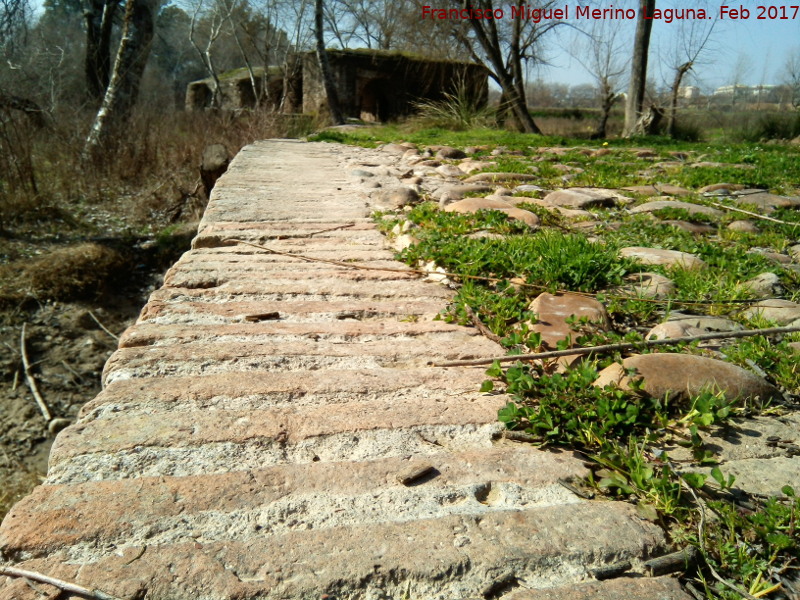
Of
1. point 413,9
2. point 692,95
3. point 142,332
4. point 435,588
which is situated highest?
point 413,9

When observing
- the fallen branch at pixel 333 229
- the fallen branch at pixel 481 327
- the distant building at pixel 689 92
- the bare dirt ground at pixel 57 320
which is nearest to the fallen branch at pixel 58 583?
the fallen branch at pixel 481 327

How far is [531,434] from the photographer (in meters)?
1.31

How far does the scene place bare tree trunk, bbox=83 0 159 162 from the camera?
830 cm

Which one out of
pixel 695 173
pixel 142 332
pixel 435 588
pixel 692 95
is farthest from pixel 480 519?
pixel 692 95

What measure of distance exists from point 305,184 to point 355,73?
1352 cm

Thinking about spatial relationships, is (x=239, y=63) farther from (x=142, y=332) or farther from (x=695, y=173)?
(x=142, y=332)

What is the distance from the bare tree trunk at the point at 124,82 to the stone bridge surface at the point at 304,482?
7547 millimetres

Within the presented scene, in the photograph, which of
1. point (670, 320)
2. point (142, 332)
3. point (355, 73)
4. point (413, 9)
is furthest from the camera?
point (355, 73)

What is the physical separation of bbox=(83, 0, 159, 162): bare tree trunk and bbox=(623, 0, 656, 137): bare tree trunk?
9512mm

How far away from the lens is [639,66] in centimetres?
1277

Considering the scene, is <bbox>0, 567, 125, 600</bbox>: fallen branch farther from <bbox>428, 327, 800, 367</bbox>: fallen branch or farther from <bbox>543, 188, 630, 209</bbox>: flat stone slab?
<bbox>543, 188, 630, 209</bbox>: flat stone slab

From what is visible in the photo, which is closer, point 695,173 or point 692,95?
point 695,173

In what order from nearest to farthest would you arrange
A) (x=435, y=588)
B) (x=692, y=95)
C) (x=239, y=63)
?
(x=435, y=588) → (x=692, y=95) → (x=239, y=63)

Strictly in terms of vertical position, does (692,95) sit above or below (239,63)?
below
